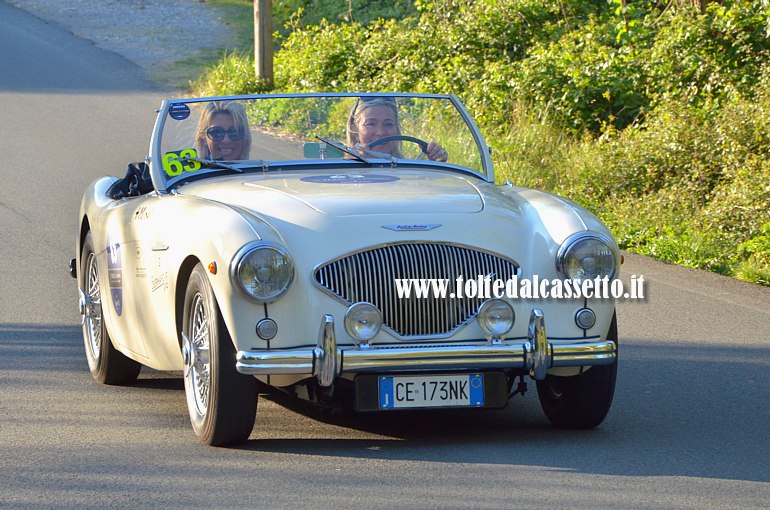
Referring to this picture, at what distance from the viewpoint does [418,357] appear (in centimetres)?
546

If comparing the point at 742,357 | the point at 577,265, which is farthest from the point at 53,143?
the point at 577,265

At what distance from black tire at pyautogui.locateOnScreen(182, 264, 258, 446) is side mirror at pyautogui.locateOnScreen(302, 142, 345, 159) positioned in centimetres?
147

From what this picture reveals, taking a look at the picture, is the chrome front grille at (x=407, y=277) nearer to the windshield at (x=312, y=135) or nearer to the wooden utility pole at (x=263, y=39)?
the windshield at (x=312, y=135)

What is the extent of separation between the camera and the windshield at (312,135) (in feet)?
22.8

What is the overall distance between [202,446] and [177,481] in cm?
54

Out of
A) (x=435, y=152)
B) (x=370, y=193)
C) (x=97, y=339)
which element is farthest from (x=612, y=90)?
(x=370, y=193)

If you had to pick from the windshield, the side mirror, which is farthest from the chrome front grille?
the side mirror

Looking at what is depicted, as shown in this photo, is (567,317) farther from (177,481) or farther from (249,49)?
(249,49)

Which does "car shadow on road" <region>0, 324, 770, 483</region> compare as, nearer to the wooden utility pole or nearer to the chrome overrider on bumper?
the chrome overrider on bumper

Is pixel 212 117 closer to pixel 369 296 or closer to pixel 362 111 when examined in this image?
pixel 362 111

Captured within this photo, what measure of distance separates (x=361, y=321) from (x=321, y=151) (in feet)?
5.95

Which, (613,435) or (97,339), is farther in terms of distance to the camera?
(97,339)

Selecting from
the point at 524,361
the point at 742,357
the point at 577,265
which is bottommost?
the point at 742,357

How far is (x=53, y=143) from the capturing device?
669 inches
